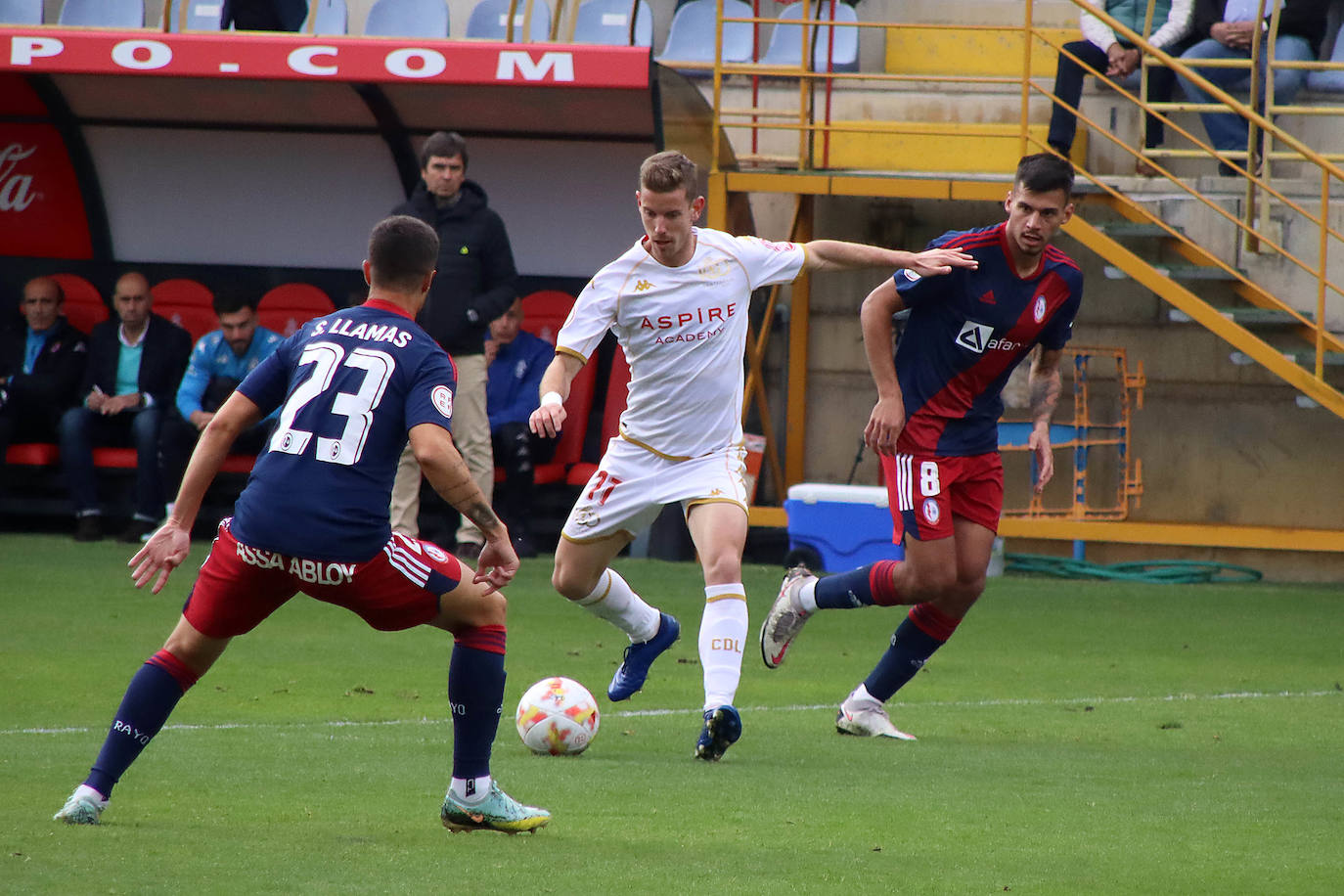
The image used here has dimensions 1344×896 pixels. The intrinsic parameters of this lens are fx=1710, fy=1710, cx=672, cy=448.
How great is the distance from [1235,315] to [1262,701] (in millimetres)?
4712

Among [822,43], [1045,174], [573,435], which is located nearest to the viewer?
[1045,174]

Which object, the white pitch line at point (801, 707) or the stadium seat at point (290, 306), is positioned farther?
the stadium seat at point (290, 306)

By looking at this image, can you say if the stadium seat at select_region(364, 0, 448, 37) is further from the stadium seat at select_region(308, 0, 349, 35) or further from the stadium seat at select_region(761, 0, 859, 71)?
the stadium seat at select_region(761, 0, 859, 71)

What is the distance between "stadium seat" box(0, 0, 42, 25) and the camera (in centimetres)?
1404

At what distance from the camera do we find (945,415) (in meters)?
6.52

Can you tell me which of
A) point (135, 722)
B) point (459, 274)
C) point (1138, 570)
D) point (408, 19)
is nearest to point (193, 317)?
point (408, 19)

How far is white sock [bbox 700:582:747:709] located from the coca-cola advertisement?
9286mm

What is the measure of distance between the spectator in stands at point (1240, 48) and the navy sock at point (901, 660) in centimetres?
691

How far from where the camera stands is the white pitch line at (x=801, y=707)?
A: 20.9 ft

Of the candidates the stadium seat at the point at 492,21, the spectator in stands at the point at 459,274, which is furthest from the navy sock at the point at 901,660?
the stadium seat at the point at 492,21

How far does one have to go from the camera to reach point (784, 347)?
1304 centimetres

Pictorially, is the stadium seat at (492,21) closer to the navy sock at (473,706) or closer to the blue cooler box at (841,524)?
the blue cooler box at (841,524)

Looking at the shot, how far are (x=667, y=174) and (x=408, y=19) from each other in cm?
941

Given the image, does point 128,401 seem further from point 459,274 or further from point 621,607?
point 621,607
